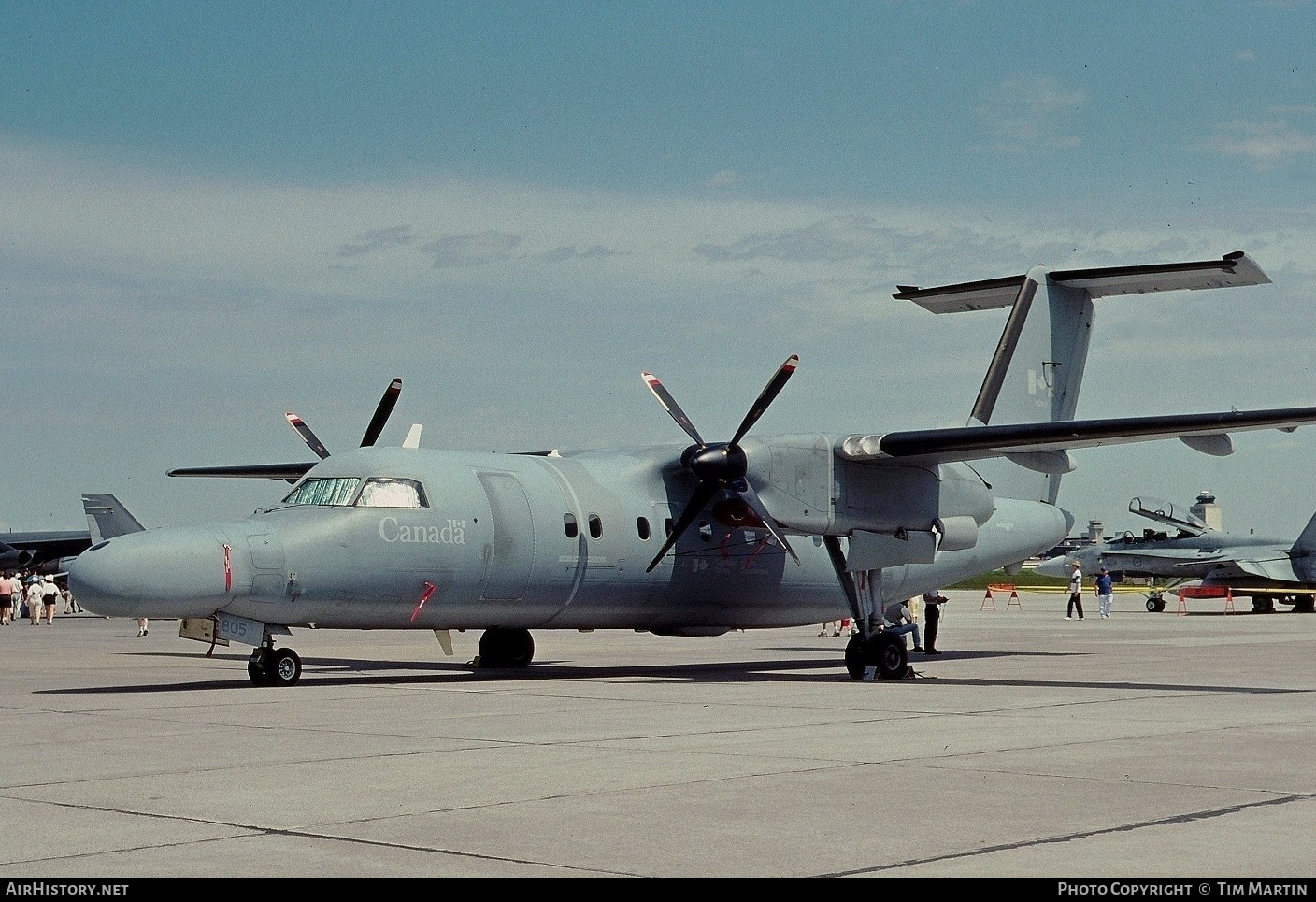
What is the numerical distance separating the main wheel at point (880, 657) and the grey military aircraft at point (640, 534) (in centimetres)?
3

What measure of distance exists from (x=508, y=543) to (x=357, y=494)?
2056mm

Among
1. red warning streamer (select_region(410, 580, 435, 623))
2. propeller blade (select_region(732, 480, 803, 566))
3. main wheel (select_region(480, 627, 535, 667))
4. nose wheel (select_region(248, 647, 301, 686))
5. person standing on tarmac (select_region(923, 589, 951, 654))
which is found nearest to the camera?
nose wheel (select_region(248, 647, 301, 686))

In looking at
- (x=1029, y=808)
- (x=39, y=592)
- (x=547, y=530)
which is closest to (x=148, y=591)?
(x=547, y=530)

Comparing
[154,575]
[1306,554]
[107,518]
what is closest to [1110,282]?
[154,575]

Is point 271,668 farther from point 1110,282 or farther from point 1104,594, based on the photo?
point 1104,594

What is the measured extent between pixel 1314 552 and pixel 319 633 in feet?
115

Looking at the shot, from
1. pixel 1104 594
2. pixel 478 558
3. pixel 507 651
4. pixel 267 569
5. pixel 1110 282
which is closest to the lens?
pixel 267 569

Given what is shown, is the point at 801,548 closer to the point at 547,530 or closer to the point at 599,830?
the point at 547,530

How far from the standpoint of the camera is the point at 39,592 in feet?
155

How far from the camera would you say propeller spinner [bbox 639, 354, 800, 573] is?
19.4 metres

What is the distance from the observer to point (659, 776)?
31.9ft

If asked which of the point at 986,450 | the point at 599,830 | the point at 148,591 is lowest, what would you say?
the point at 599,830

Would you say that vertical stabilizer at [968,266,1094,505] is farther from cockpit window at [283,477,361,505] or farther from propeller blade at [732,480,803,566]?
cockpit window at [283,477,361,505]

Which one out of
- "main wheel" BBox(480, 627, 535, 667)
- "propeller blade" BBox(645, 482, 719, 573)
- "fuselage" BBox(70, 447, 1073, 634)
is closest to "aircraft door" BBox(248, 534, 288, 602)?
"fuselage" BBox(70, 447, 1073, 634)
